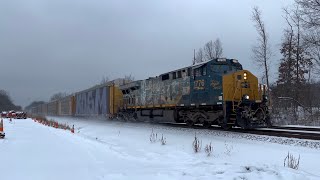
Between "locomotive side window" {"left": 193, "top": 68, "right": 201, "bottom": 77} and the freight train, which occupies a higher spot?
"locomotive side window" {"left": 193, "top": 68, "right": 201, "bottom": 77}

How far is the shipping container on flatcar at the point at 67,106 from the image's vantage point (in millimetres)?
51250

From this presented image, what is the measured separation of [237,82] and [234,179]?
11.8 m

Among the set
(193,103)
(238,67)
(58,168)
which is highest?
(238,67)

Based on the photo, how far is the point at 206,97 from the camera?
1856 cm

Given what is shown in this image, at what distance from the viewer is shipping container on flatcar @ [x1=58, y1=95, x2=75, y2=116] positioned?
51.2 meters

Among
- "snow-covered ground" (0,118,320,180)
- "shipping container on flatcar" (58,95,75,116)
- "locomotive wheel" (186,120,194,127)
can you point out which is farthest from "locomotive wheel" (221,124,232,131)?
"shipping container on flatcar" (58,95,75,116)

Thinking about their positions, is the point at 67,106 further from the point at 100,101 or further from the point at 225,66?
the point at 225,66

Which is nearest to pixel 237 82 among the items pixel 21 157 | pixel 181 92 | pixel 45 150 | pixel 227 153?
pixel 181 92

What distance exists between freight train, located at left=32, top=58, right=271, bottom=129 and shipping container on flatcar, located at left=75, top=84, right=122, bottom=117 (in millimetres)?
4210

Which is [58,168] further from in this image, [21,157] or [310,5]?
[310,5]

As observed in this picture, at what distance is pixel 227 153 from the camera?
34.3ft

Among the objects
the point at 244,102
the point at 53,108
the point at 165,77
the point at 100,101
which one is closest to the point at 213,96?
the point at 244,102

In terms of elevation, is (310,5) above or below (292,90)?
above

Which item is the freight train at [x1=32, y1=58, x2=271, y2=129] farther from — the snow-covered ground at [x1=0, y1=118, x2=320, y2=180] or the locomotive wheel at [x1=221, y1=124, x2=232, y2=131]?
the snow-covered ground at [x1=0, y1=118, x2=320, y2=180]
